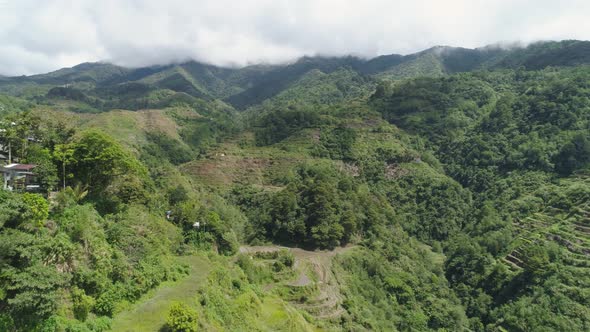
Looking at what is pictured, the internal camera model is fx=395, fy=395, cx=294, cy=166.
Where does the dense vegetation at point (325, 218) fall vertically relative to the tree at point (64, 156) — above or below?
below

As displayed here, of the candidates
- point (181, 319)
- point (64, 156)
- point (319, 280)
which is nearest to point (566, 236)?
point (319, 280)

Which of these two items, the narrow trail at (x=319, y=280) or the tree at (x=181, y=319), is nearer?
the tree at (x=181, y=319)

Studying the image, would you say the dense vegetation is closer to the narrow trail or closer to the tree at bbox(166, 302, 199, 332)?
the tree at bbox(166, 302, 199, 332)

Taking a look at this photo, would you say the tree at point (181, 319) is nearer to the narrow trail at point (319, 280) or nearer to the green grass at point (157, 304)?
the green grass at point (157, 304)

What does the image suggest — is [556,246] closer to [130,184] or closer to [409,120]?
[130,184]

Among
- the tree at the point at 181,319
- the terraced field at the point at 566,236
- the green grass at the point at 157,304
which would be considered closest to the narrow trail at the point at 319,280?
the green grass at the point at 157,304

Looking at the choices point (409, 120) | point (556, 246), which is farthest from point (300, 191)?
point (409, 120)
